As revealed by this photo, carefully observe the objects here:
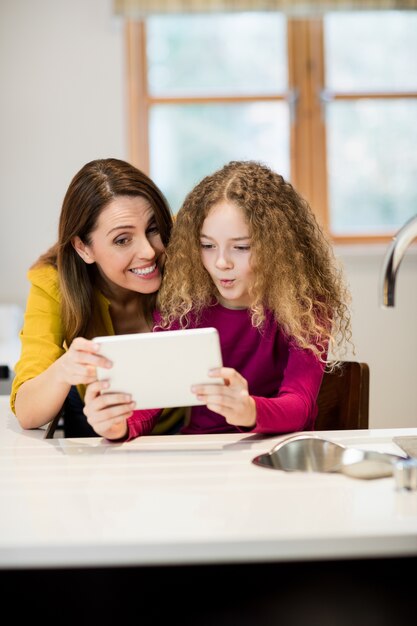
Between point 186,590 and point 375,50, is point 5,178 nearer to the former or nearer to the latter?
point 375,50

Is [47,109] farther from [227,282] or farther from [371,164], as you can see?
[227,282]

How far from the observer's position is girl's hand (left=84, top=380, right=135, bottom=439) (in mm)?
1307

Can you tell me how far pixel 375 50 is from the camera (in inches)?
157

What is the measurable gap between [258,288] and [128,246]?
1.13ft

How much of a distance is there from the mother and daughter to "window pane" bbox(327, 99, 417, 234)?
2.29 meters

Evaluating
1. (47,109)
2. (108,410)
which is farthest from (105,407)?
(47,109)

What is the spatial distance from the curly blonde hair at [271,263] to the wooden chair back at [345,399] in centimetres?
9

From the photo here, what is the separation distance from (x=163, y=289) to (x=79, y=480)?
689 mm

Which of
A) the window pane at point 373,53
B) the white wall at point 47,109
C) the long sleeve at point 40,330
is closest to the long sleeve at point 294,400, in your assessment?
the long sleeve at point 40,330

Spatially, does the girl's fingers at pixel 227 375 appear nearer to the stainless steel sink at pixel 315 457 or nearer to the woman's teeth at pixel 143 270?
the stainless steel sink at pixel 315 457

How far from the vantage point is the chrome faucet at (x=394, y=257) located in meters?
1.08

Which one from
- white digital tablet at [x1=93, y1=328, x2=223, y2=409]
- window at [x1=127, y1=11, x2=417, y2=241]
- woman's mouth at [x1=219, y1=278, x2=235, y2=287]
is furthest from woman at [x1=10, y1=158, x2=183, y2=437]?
window at [x1=127, y1=11, x2=417, y2=241]

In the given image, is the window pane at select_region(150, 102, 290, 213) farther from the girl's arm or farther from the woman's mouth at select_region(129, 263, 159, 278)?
the girl's arm

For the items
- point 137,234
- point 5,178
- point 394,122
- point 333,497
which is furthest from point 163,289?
point 394,122
